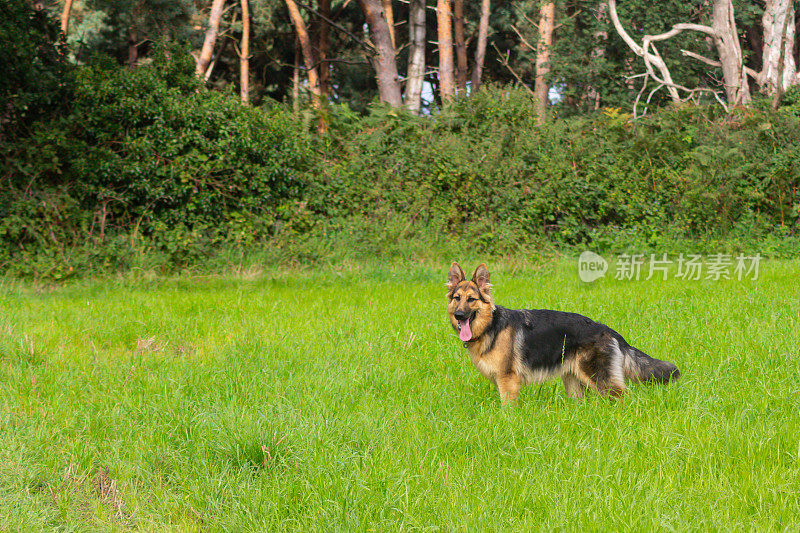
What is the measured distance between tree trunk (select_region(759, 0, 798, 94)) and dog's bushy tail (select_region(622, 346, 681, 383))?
15339 millimetres

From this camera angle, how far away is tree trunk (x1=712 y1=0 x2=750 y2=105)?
655 inches

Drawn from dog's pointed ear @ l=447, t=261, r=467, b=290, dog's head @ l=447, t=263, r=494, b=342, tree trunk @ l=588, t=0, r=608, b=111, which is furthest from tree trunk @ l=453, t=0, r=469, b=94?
dog's head @ l=447, t=263, r=494, b=342

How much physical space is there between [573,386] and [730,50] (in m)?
15.8

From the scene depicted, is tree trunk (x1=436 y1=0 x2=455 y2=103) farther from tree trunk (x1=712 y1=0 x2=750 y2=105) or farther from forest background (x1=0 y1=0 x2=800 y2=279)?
tree trunk (x1=712 y1=0 x2=750 y2=105)

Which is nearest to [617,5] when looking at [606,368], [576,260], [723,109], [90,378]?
[723,109]

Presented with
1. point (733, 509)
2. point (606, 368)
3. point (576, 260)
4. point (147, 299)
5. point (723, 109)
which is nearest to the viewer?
point (733, 509)

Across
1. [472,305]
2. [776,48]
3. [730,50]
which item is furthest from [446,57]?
[472,305]

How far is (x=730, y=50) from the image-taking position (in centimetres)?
1670

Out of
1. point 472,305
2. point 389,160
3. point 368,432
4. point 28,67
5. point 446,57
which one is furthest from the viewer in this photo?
point 446,57

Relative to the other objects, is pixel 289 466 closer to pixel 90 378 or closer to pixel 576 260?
pixel 90 378

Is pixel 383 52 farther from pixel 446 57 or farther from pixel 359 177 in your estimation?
pixel 359 177

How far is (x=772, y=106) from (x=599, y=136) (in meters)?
4.95

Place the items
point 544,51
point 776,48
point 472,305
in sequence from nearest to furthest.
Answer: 1. point 472,305
2. point 776,48
3. point 544,51

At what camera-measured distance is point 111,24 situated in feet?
78.0
